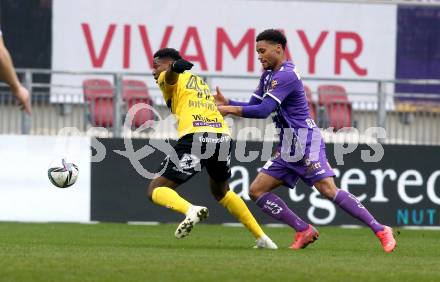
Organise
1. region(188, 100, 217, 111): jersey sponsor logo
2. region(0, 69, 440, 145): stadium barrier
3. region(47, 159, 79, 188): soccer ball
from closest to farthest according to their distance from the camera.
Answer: region(188, 100, 217, 111): jersey sponsor logo → region(47, 159, 79, 188): soccer ball → region(0, 69, 440, 145): stadium barrier

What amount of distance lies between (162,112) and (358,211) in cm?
733

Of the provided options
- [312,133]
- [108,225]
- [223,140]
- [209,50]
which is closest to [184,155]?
[223,140]

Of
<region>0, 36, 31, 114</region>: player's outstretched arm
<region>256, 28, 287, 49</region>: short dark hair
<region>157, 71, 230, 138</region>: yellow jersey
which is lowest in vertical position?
<region>157, 71, 230, 138</region>: yellow jersey

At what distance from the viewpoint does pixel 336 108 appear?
20094 millimetres

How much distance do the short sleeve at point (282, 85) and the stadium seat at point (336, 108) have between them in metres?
7.22

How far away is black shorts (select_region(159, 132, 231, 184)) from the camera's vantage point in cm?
1269

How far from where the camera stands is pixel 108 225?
18094 mm

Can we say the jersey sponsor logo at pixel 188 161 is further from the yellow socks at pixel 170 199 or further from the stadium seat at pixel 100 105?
the stadium seat at pixel 100 105

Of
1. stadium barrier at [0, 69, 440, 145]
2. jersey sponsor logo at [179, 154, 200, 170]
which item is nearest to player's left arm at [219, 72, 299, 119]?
jersey sponsor logo at [179, 154, 200, 170]

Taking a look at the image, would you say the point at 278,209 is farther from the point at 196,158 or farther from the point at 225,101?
the point at 225,101

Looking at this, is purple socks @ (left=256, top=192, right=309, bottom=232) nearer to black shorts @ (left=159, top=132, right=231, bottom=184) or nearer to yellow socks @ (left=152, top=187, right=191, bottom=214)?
black shorts @ (left=159, top=132, right=231, bottom=184)

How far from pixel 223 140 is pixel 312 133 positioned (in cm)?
95

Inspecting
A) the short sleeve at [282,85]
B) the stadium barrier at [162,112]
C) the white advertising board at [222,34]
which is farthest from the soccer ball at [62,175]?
the white advertising board at [222,34]

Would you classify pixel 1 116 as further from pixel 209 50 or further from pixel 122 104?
pixel 209 50
